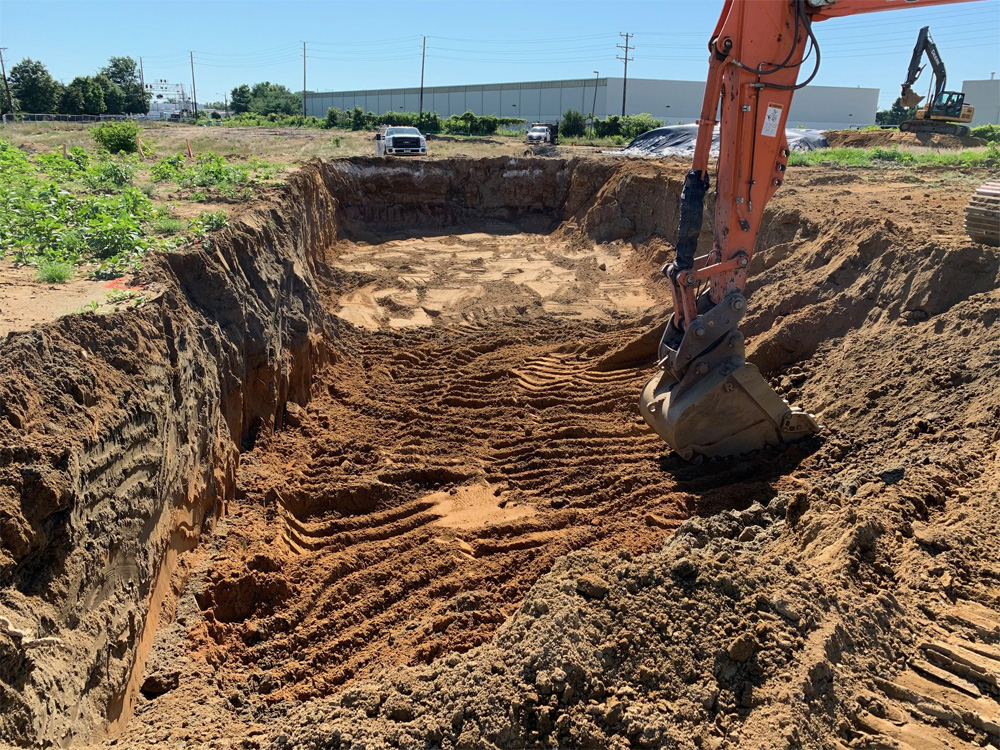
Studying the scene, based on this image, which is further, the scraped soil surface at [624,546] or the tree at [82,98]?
the tree at [82,98]

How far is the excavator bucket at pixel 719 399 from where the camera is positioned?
664cm

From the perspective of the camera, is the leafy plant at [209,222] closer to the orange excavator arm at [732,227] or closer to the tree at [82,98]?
the orange excavator arm at [732,227]

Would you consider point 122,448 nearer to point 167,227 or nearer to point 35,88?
point 167,227

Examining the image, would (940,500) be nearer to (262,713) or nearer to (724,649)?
(724,649)

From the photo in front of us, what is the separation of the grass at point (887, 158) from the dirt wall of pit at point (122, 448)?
15464 mm

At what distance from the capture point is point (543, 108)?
6109 centimetres

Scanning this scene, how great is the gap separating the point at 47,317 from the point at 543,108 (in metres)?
61.1

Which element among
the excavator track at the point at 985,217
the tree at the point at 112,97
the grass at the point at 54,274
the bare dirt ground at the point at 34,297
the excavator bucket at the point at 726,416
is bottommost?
the excavator bucket at the point at 726,416

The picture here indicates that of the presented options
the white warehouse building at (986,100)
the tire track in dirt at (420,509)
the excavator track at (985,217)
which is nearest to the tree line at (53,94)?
the tire track in dirt at (420,509)

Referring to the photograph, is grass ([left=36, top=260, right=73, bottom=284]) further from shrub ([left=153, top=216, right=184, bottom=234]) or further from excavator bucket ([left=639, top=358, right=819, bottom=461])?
excavator bucket ([left=639, top=358, right=819, bottom=461])

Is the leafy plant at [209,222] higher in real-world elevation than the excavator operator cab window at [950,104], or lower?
lower

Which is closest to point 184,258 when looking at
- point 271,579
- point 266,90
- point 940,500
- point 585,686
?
point 271,579

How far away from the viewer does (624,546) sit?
5.72m

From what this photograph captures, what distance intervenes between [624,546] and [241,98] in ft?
265
